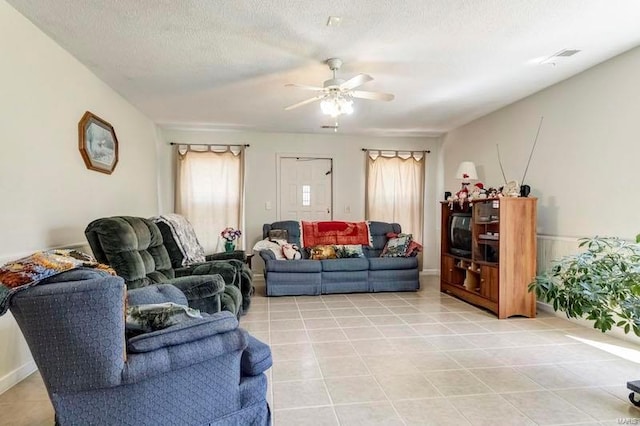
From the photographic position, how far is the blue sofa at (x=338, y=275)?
189 inches

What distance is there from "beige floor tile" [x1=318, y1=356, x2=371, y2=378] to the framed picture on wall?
264 centimetres

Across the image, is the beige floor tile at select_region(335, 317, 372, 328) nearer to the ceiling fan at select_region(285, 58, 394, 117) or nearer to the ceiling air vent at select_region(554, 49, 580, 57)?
the ceiling fan at select_region(285, 58, 394, 117)

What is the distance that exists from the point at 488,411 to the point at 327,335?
1.51 metres

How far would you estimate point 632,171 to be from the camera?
9.97 ft

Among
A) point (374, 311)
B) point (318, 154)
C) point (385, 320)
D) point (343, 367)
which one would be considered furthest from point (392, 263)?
point (343, 367)

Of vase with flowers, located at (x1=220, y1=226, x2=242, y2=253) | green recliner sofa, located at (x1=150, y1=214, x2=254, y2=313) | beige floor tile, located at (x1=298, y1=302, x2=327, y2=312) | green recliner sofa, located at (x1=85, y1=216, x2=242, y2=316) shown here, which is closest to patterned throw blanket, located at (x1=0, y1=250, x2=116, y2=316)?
green recliner sofa, located at (x1=85, y1=216, x2=242, y2=316)

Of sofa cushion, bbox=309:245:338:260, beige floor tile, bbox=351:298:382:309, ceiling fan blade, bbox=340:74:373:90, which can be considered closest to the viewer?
ceiling fan blade, bbox=340:74:373:90

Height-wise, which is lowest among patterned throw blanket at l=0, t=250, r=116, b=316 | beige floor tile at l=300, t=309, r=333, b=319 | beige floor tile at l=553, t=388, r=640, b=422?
beige floor tile at l=300, t=309, r=333, b=319

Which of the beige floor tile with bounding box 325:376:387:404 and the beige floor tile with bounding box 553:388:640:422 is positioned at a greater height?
the beige floor tile with bounding box 553:388:640:422

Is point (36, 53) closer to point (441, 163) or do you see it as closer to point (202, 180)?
point (202, 180)

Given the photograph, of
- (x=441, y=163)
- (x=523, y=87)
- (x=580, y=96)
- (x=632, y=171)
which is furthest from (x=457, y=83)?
(x=441, y=163)

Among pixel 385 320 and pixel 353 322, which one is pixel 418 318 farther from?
pixel 353 322

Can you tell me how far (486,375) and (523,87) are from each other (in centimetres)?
299

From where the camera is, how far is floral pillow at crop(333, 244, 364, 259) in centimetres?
527
